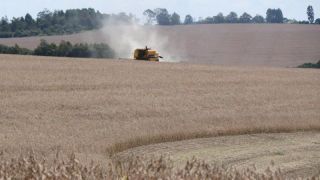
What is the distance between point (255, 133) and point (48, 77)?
801cm

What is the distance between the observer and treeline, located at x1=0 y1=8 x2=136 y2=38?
67562mm

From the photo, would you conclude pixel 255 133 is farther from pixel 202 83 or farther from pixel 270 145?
pixel 202 83

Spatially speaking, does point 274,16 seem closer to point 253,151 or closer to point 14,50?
point 14,50

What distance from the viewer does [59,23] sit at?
7631cm

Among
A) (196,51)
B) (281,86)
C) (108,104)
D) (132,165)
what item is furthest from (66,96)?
(196,51)

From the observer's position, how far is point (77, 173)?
577 cm

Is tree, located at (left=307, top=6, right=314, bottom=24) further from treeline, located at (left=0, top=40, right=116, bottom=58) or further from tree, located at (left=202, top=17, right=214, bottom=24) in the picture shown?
treeline, located at (left=0, top=40, right=116, bottom=58)

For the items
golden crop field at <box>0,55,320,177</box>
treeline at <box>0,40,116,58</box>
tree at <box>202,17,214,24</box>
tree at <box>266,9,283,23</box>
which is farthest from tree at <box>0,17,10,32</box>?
tree at <box>266,9,283,23</box>

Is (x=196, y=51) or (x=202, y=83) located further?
(x=196, y=51)

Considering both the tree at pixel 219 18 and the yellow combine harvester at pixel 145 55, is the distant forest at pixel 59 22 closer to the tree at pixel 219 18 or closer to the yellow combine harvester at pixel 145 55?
the tree at pixel 219 18

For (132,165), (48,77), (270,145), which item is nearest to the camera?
(132,165)

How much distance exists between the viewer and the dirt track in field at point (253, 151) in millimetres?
12359

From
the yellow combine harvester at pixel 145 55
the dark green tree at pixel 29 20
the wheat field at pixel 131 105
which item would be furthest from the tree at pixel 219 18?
the wheat field at pixel 131 105

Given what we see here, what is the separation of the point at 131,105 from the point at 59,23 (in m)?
60.5
